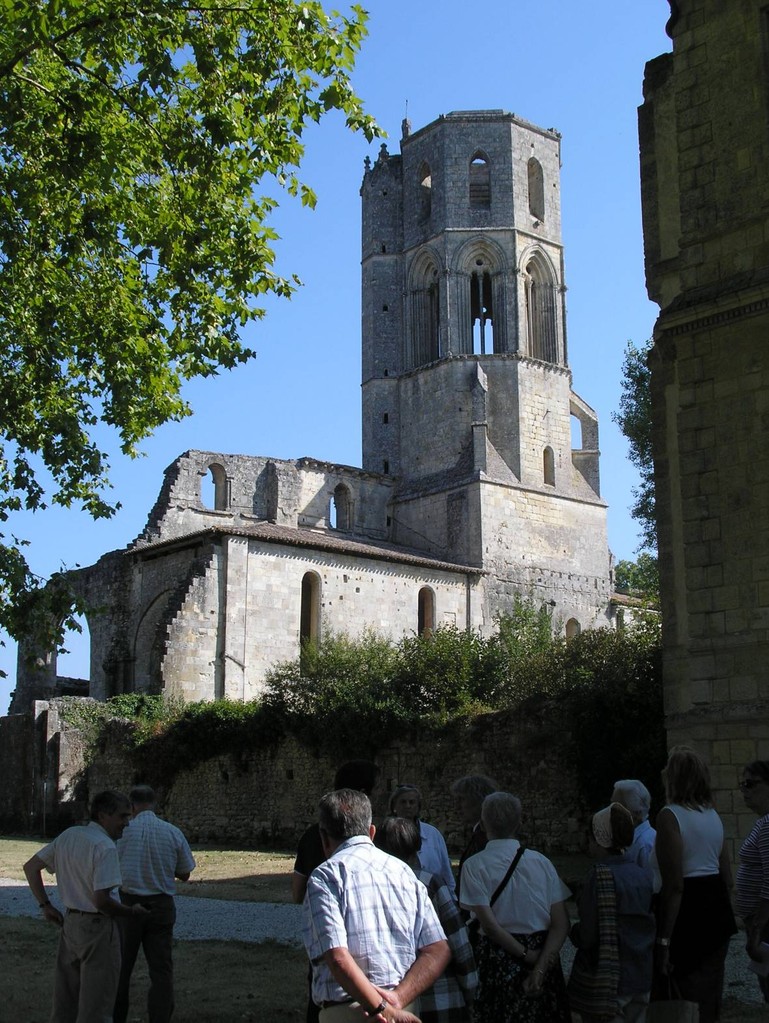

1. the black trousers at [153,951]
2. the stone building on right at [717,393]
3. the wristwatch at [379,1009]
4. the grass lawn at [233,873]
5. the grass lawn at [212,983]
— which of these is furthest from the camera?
the grass lawn at [233,873]

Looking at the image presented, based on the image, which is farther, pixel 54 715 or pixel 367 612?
pixel 367 612

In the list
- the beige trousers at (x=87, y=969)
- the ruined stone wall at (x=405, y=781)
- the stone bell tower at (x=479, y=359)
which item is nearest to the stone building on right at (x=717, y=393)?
the beige trousers at (x=87, y=969)

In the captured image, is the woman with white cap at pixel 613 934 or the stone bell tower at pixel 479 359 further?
the stone bell tower at pixel 479 359

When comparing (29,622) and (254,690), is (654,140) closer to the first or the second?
(29,622)

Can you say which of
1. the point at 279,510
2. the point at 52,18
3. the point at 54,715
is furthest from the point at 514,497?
the point at 52,18

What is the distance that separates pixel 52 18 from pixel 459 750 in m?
13.3

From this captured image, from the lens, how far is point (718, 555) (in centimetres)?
1095

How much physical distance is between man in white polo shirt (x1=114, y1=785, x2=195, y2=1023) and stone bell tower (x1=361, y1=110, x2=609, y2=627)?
97.7 feet

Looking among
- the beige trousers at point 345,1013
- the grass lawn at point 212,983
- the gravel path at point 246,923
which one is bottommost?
the gravel path at point 246,923

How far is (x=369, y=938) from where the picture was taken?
414cm

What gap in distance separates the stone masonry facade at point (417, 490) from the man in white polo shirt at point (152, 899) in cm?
2145

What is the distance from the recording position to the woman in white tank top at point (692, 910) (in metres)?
5.71

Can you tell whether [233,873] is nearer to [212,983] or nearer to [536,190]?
[212,983]

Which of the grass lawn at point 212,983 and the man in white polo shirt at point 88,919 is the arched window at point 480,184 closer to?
the grass lawn at point 212,983
